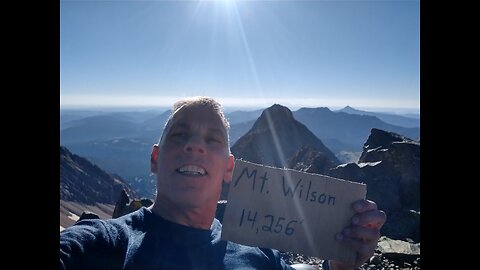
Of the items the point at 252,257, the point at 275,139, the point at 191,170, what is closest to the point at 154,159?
the point at 191,170

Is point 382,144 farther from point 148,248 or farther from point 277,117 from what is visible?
point 277,117

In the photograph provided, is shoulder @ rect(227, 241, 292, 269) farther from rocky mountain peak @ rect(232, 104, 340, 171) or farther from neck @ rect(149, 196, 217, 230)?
rocky mountain peak @ rect(232, 104, 340, 171)

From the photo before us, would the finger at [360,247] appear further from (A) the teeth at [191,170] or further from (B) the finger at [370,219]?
(A) the teeth at [191,170]

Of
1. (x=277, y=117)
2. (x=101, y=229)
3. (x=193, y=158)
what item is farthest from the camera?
(x=277, y=117)

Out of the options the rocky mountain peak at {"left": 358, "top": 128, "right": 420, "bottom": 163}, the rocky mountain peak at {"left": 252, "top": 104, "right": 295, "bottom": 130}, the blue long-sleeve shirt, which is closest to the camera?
the blue long-sleeve shirt

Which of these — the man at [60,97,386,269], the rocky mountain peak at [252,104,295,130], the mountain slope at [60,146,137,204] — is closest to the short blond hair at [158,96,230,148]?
the man at [60,97,386,269]
